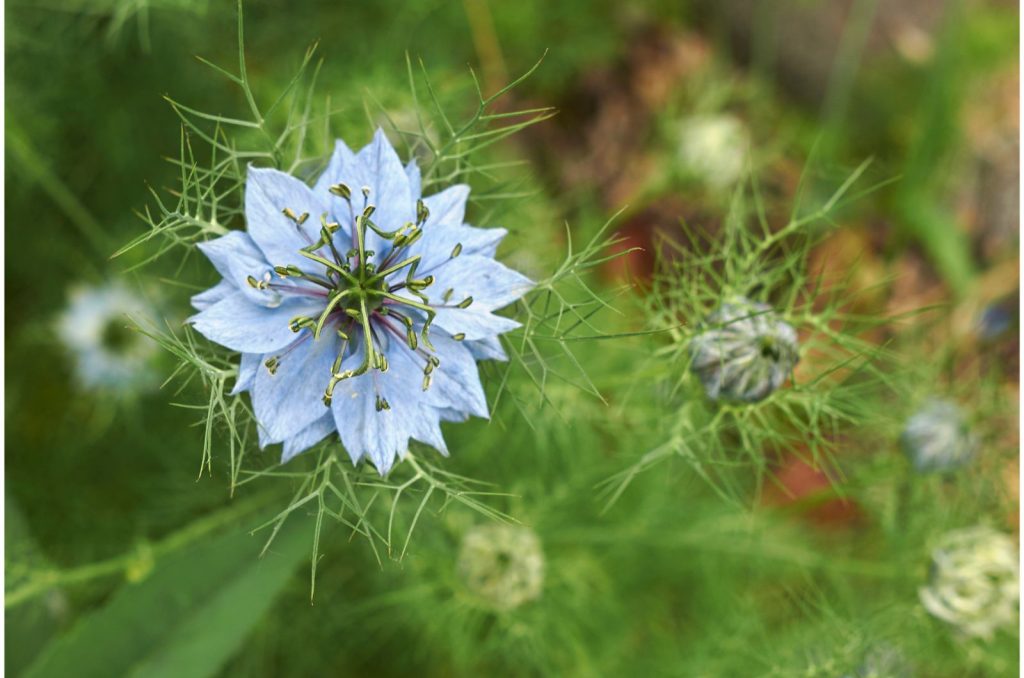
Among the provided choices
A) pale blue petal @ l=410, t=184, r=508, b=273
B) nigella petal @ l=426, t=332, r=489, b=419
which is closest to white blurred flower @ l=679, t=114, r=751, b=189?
pale blue petal @ l=410, t=184, r=508, b=273

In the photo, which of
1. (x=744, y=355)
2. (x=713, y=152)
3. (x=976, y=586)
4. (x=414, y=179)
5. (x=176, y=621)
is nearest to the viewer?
(x=414, y=179)

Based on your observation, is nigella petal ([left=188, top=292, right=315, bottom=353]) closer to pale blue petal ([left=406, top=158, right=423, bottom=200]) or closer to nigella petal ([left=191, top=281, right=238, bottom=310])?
nigella petal ([left=191, top=281, right=238, bottom=310])

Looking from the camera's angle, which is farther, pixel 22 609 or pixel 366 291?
pixel 22 609

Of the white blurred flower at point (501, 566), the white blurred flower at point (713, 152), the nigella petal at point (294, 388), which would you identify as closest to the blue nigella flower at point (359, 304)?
the nigella petal at point (294, 388)

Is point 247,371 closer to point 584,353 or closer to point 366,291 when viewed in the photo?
point 366,291

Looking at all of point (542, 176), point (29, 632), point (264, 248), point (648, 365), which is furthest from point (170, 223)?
point (542, 176)

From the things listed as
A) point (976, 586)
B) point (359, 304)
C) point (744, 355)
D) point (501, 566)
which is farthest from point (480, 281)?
point (976, 586)

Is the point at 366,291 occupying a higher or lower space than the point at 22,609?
higher
